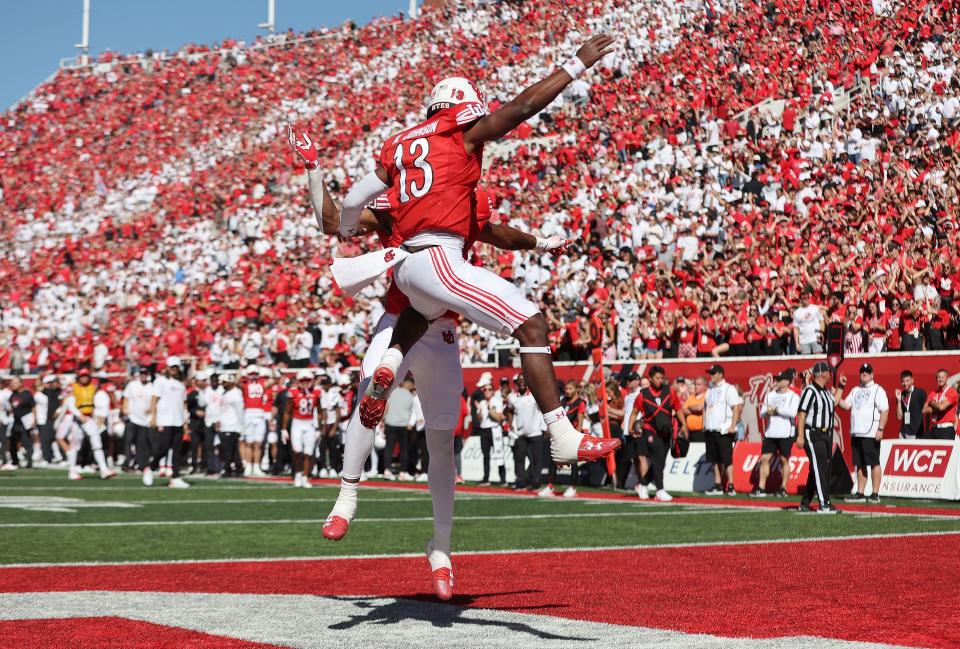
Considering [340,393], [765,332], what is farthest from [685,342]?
[340,393]

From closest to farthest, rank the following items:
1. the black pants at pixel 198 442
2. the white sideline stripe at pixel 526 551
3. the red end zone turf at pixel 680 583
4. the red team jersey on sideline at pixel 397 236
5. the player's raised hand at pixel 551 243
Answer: the red end zone turf at pixel 680 583 → the red team jersey on sideline at pixel 397 236 → the player's raised hand at pixel 551 243 → the white sideline stripe at pixel 526 551 → the black pants at pixel 198 442

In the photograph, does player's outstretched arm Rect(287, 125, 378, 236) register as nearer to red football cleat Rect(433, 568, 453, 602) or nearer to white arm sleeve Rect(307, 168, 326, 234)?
white arm sleeve Rect(307, 168, 326, 234)

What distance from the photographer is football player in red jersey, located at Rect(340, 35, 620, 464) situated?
5.71m

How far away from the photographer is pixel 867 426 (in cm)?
1591

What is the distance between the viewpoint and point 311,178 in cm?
652

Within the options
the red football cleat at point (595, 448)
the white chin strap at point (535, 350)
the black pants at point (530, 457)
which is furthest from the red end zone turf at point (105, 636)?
the black pants at point (530, 457)

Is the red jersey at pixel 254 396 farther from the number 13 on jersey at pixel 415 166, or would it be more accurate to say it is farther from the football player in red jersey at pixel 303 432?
the number 13 on jersey at pixel 415 166

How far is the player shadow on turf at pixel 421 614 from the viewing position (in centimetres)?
571

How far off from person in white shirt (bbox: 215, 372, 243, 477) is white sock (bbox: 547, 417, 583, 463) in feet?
54.7

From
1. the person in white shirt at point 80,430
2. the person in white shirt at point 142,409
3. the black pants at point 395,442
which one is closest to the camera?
the person in white shirt at point 142,409

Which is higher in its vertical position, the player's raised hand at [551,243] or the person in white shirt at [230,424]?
the player's raised hand at [551,243]

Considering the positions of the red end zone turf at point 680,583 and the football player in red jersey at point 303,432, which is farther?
the football player in red jersey at point 303,432

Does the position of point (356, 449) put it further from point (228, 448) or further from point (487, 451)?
point (228, 448)

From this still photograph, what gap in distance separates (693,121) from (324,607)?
2315 cm
